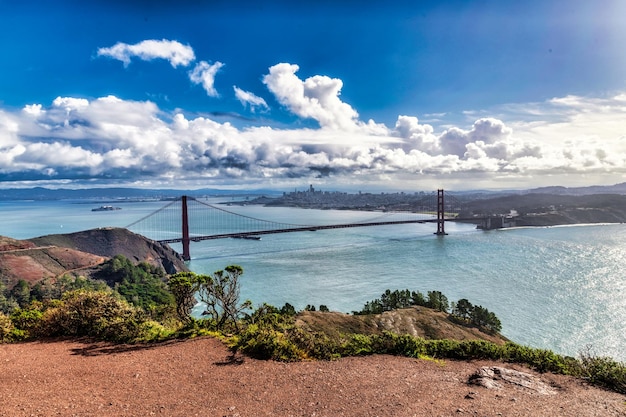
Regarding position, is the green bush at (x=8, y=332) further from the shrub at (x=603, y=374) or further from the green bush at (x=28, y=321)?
the shrub at (x=603, y=374)

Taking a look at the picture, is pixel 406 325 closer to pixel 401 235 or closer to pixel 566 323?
pixel 566 323

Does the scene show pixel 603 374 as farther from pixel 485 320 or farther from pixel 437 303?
pixel 437 303

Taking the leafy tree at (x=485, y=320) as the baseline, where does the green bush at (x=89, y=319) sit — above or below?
above

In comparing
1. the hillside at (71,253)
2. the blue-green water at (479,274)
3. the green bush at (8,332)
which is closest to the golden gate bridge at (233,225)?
the blue-green water at (479,274)

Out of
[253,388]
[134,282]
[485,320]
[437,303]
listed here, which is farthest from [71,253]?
[253,388]

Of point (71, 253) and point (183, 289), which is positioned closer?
point (183, 289)

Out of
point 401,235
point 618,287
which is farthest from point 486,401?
point 401,235
